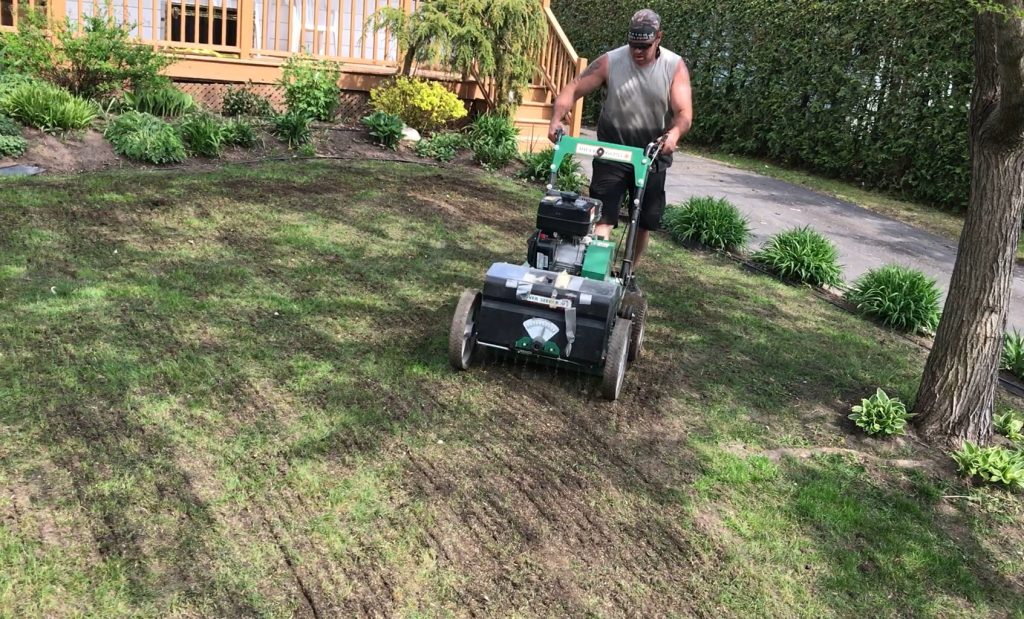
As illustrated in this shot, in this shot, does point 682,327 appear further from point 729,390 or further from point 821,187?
point 821,187

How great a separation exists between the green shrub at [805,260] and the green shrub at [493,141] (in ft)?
11.5

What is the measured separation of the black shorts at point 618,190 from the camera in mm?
4941

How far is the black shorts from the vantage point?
4.94 meters

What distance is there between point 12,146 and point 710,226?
6.03 m

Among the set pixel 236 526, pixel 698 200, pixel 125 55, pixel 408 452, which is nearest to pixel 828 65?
pixel 698 200

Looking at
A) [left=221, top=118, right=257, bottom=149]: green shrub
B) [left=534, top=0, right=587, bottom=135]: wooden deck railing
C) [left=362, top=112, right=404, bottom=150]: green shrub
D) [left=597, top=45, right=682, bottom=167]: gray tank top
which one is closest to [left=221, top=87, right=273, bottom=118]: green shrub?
[left=221, top=118, right=257, bottom=149]: green shrub

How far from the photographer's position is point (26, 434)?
3.18 meters

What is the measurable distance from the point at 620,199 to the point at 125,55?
6023 mm

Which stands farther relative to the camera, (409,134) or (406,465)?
(409,134)

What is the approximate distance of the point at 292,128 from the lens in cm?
871

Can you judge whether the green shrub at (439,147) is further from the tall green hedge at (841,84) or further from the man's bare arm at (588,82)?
the tall green hedge at (841,84)

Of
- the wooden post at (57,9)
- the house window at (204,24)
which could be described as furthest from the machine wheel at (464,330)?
the house window at (204,24)

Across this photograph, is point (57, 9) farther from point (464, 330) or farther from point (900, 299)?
point (900, 299)

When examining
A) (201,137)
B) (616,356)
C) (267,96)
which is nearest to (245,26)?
(267,96)
